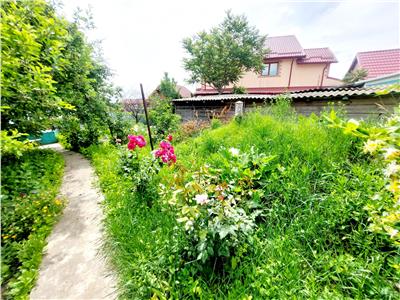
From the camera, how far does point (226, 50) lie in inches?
517

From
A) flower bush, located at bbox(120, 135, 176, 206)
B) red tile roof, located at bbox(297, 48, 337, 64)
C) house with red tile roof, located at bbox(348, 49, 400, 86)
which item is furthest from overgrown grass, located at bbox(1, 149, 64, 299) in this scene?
red tile roof, located at bbox(297, 48, 337, 64)

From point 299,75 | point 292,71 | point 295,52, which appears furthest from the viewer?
point 299,75

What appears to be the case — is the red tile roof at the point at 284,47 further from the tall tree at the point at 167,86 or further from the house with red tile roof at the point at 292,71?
the tall tree at the point at 167,86

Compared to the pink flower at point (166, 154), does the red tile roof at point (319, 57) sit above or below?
above

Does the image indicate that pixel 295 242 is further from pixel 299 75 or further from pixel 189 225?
pixel 299 75

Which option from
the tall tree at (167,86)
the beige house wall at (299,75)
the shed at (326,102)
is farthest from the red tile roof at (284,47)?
the shed at (326,102)

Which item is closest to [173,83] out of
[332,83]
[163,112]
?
[163,112]

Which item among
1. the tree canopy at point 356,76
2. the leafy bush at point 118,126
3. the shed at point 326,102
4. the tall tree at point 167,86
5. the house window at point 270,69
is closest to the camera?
the shed at point 326,102

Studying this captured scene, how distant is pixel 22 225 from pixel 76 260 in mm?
979

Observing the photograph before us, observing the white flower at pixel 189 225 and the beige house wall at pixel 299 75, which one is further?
the beige house wall at pixel 299 75

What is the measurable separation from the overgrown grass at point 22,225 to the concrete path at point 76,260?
10 cm

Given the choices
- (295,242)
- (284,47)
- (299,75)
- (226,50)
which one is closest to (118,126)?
(295,242)

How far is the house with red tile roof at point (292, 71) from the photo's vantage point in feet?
49.7

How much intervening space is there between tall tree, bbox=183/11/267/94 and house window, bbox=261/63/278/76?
1.91 m
